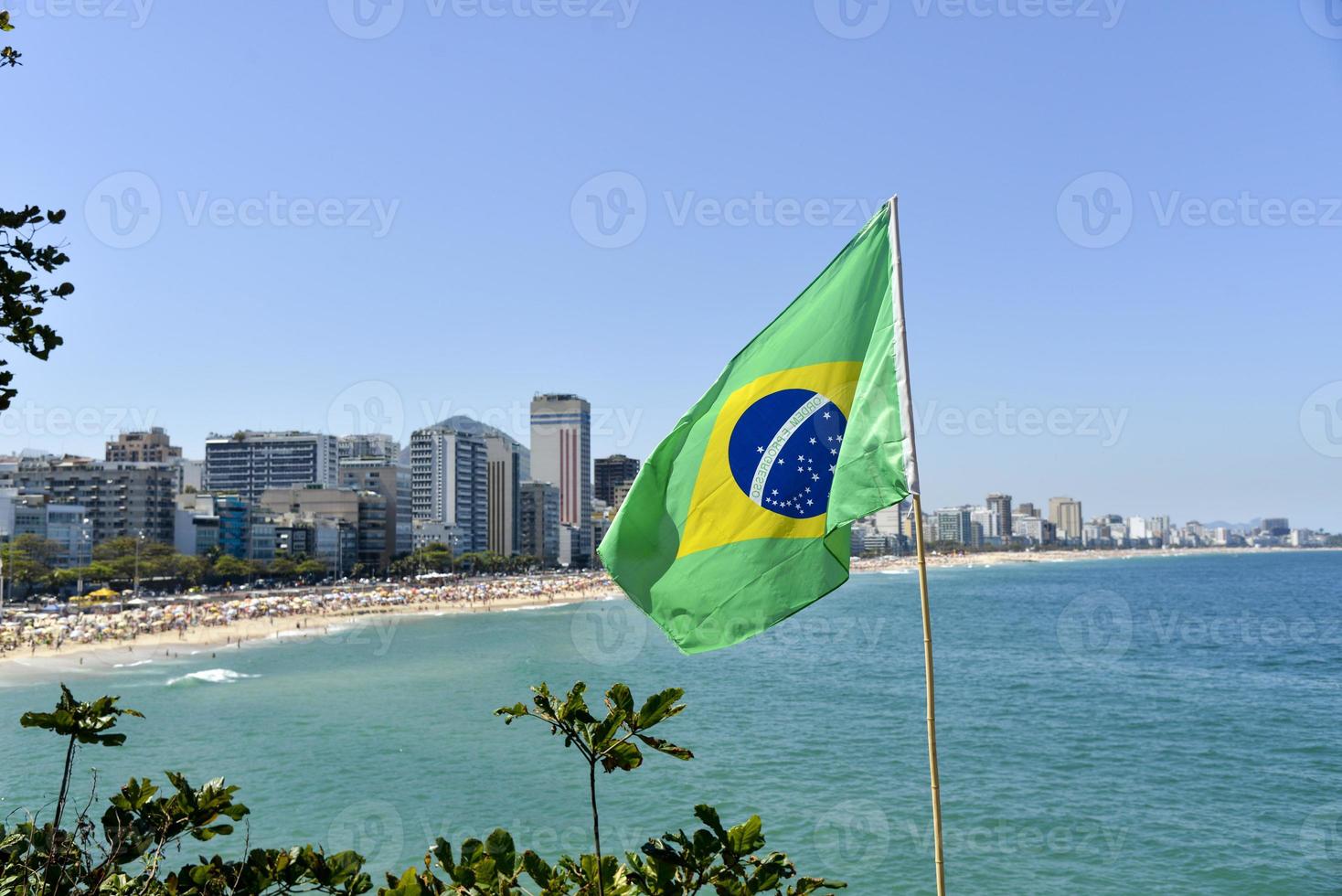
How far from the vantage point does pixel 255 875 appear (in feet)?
15.9

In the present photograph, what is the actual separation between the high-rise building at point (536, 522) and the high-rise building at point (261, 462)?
36178 millimetres

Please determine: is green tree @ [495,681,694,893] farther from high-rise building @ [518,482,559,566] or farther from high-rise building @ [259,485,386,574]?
high-rise building @ [518,482,559,566]

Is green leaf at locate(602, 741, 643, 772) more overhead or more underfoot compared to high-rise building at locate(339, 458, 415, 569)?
more underfoot

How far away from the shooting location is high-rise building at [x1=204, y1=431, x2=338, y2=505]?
168 m

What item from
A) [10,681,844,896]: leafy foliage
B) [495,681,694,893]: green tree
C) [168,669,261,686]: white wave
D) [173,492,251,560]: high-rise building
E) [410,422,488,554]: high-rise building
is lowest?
[168,669,261,686]: white wave

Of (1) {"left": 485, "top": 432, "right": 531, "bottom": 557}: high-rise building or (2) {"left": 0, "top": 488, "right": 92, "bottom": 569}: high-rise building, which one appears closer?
(2) {"left": 0, "top": 488, "right": 92, "bottom": 569}: high-rise building

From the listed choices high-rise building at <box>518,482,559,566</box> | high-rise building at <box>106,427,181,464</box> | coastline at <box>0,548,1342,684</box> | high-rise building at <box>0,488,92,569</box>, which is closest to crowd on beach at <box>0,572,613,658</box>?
coastline at <box>0,548,1342,684</box>

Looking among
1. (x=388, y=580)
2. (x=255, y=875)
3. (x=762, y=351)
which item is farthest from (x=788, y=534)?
(x=388, y=580)

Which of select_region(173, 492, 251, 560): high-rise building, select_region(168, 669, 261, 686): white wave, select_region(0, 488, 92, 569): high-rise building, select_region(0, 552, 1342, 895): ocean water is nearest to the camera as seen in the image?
select_region(0, 552, 1342, 895): ocean water

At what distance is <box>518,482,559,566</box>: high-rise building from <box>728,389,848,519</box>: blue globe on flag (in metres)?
179

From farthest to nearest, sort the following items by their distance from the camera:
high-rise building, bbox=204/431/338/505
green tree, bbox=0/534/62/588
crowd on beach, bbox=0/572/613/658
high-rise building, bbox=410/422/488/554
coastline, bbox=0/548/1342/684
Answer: high-rise building, bbox=204/431/338/505, high-rise building, bbox=410/422/488/554, green tree, bbox=0/534/62/588, crowd on beach, bbox=0/572/613/658, coastline, bbox=0/548/1342/684

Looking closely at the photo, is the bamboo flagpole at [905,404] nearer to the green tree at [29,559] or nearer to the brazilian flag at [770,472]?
the brazilian flag at [770,472]

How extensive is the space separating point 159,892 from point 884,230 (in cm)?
537

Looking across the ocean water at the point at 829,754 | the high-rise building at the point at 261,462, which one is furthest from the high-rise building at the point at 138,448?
the ocean water at the point at 829,754
